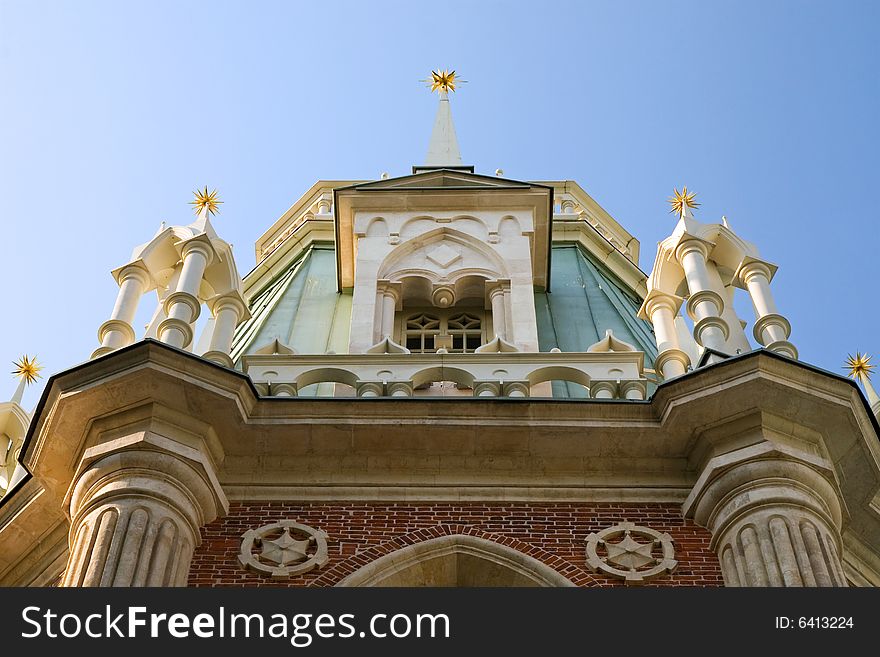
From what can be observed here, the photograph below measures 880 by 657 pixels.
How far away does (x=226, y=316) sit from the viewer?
62.7 feet

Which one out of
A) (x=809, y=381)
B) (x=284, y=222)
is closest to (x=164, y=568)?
(x=809, y=381)

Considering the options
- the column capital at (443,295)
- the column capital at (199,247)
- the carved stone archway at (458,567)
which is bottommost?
the carved stone archway at (458,567)

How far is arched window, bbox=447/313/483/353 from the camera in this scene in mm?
20547

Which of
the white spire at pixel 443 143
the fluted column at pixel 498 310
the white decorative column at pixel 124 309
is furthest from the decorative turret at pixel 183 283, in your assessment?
the white spire at pixel 443 143

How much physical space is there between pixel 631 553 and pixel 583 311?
23.6 feet

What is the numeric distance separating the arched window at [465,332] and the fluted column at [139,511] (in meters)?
5.71

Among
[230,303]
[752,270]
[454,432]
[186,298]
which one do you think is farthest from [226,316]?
[752,270]

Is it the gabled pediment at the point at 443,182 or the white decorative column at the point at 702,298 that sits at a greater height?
the gabled pediment at the point at 443,182

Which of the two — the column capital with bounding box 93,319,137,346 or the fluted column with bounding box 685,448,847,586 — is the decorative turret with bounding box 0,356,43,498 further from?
the fluted column with bounding box 685,448,847,586

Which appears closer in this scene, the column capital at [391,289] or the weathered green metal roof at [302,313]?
the weathered green metal roof at [302,313]

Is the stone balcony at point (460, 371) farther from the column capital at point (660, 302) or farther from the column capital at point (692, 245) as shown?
the column capital at point (692, 245)

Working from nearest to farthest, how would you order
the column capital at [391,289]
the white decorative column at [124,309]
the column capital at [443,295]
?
the white decorative column at [124,309], the column capital at [391,289], the column capital at [443,295]

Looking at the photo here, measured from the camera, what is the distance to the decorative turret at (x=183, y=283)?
1781 cm

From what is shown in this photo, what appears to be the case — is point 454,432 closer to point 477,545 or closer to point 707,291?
point 477,545
